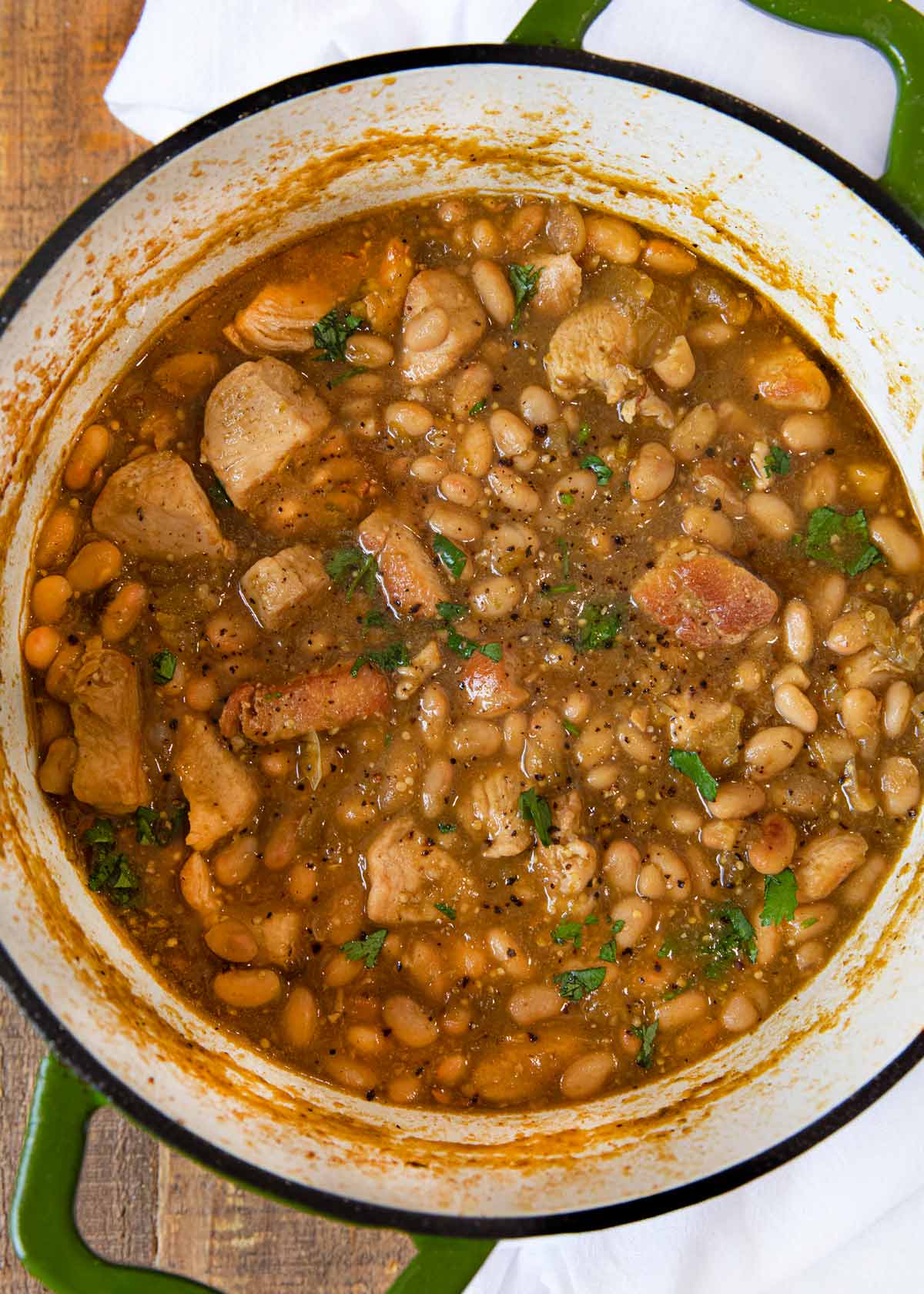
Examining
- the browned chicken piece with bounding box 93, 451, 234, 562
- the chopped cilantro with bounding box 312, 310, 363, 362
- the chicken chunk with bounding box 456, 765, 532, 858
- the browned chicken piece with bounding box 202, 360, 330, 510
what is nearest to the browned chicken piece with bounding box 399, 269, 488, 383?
the chopped cilantro with bounding box 312, 310, 363, 362

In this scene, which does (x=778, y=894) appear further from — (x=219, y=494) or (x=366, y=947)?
(x=219, y=494)

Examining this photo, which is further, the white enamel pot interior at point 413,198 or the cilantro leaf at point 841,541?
the cilantro leaf at point 841,541

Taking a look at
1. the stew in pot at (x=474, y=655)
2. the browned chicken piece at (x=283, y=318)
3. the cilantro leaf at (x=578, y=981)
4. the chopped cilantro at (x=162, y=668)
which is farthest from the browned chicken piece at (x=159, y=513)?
the cilantro leaf at (x=578, y=981)

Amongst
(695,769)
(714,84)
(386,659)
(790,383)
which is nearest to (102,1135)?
(386,659)

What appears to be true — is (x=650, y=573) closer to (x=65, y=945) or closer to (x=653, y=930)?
(x=653, y=930)

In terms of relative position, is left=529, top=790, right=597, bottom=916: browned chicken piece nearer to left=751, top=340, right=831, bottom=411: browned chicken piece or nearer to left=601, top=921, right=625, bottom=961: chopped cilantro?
left=601, top=921, right=625, bottom=961: chopped cilantro

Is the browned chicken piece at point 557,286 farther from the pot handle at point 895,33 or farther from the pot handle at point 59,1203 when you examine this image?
the pot handle at point 59,1203
